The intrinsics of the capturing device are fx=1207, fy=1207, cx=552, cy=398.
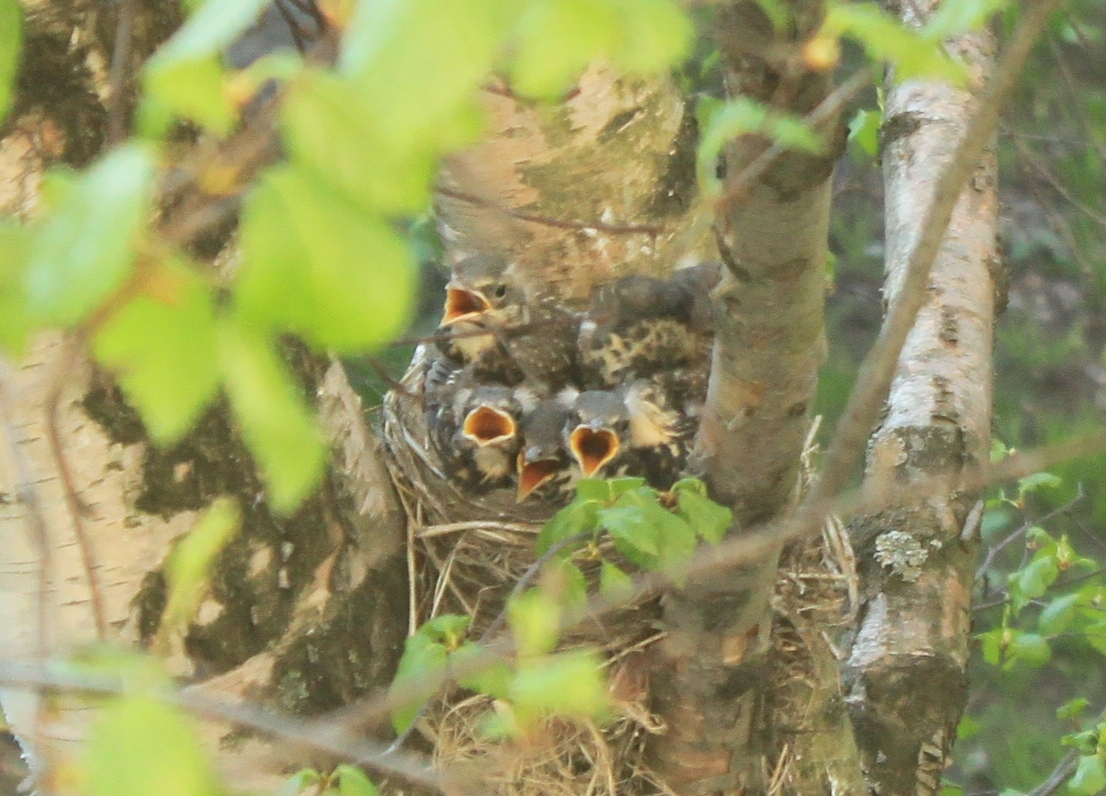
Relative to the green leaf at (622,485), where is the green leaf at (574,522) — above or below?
above

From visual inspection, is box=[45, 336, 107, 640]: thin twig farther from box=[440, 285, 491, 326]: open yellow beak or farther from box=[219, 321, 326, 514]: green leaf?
box=[440, 285, 491, 326]: open yellow beak

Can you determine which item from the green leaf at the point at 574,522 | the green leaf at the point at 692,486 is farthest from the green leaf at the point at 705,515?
the green leaf at the point at 574,522

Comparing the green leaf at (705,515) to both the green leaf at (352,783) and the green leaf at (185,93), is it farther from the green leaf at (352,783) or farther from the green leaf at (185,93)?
the green leaf at (185,93)

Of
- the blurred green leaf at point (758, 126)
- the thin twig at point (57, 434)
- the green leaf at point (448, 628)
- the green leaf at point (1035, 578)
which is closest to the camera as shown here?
the thin twig at point (57, 434)

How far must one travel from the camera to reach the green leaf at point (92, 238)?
1.20 ft

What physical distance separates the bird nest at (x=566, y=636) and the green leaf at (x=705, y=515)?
0.31m

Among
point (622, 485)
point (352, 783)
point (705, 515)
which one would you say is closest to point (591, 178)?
point (622, 485)

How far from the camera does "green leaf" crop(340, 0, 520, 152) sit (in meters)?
0.35

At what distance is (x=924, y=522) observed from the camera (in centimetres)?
173

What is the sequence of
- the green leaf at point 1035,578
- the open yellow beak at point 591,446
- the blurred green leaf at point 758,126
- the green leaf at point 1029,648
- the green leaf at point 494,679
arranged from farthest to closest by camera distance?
the green leaf at point 1029,648 → the green leaf at point 1035,578 → the open yellow beak at point 591,446 → the green leaf at point 494,679 → the blurred green leaf at point 758,126

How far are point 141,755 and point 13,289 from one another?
18 centimetres

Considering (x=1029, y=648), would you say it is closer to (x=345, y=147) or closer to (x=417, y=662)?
(x=417, y=662)

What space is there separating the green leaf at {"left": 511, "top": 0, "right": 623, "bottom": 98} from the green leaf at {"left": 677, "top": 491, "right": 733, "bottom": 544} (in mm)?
656

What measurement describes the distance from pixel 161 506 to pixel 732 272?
56cm
